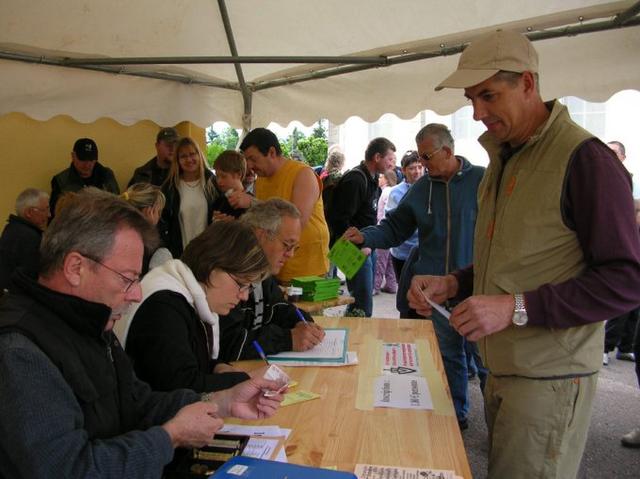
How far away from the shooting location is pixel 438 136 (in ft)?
10.4

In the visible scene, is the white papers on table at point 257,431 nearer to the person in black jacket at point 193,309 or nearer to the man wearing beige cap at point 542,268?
the person in black jacket at point 193,309

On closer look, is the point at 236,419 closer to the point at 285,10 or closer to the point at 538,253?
the point at 538,253

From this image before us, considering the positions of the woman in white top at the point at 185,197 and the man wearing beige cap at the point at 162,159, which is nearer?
the woman in white top at the point at 185,197

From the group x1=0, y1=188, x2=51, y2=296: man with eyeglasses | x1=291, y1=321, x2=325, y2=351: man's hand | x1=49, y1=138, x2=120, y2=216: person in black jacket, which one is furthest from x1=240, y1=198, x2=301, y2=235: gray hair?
x1=49, y1=138, x2=120, y2=216: person in black jacket

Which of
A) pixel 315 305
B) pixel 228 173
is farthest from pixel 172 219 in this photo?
pixel 315 305

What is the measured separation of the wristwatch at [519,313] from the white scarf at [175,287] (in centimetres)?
102

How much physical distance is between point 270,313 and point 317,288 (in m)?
0.63

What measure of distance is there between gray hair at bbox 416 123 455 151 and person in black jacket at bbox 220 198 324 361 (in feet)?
3.12

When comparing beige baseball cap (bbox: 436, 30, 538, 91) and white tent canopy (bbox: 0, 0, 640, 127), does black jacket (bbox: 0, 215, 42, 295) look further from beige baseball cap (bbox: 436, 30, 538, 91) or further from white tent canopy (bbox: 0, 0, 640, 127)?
beige baseball cap (bbox: 436, 30, 538, 91)

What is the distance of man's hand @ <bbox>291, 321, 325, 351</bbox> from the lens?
237cm

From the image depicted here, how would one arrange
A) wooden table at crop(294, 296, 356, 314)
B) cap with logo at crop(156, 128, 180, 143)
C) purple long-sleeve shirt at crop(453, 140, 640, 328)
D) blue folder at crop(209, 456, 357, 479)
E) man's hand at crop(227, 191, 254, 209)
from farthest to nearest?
cap with logo at crop(156, 128, 180, 143) < man's hand at crop(227, 191, 254, 209) < wooden table at crop(294, 296, 356, 314) < purple long-sleeve shirt at crop(453, 140, 640, 328) < blue folder at crop(209, 456, 357, 479)

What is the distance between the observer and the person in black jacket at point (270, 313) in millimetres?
2348

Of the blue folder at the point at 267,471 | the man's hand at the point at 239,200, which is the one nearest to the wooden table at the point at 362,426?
the blue folder at the point at 267,471

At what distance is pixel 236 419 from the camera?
5.53 ft
